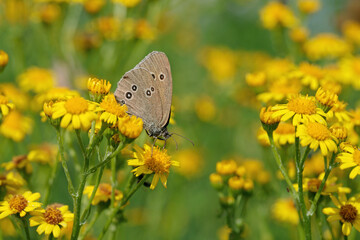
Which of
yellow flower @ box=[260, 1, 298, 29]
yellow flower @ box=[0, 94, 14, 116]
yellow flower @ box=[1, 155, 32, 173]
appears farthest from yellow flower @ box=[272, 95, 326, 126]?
yellow flower @ box=[260, 1, 298, 29]

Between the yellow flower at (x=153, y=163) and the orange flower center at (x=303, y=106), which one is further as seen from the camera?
the orange flower center at (x=303, y=106)

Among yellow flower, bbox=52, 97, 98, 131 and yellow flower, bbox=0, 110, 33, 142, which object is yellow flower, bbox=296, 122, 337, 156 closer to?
yellow flower, bbox=52, 97, 98, 131

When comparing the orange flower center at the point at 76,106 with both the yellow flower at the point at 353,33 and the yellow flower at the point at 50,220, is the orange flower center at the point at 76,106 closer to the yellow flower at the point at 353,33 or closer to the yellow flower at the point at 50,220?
the yellow flower at the point at 50,220

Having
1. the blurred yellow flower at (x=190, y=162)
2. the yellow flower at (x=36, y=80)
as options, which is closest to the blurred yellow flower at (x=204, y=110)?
the blurred yellow flower at (x=190, y=162)

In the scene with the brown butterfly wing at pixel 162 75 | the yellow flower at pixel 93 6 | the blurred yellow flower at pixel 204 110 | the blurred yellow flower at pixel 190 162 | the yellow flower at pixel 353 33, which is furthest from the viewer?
the yellow flower at pixel 353 33

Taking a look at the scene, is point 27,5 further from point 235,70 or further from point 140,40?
point 235,70

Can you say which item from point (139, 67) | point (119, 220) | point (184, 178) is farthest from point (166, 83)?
point (184, 178)
